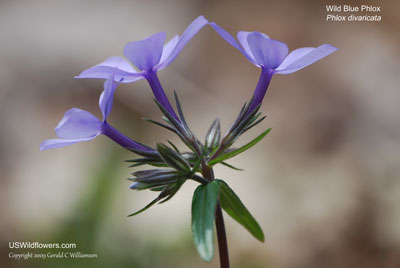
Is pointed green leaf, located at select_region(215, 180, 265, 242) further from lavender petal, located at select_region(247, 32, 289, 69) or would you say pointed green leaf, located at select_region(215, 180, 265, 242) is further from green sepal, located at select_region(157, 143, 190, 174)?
lavender petal, located at select_region(247, 32, 289, 69)

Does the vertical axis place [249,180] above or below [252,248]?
above

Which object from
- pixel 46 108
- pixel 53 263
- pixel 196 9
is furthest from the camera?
pixel 196 9

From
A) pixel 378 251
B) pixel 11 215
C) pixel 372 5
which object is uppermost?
pixel 372 5

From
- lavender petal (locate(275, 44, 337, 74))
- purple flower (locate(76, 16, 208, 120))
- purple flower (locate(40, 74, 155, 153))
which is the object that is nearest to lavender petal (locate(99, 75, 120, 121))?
purple flower (locate(40, 74, 155, 153))

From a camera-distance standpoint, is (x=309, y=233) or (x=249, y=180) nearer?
(x=309, y=233)

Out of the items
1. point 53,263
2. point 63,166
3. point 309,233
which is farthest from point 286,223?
point 63,166

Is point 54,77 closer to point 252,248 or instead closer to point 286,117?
point 286,117

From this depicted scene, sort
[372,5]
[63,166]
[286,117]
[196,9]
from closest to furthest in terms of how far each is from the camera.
A: [63,166] → [286,117] → [372,5] → [196,9]
